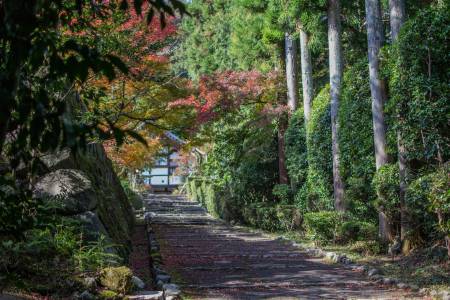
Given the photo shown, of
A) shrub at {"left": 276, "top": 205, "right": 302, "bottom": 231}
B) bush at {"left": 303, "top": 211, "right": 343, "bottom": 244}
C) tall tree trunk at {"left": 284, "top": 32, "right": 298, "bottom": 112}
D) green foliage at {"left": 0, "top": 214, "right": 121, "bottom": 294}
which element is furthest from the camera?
tall tree trunk at {"left": 284, "top": 32, "right": 298, "bottom": 112}

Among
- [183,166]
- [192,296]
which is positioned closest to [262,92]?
[192,296]

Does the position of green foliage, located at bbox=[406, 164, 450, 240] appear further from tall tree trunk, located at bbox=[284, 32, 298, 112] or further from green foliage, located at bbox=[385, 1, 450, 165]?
tall tree trunk, located at bbox=[284, 32, 298, 112]

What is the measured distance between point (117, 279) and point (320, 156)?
8832 millimetres

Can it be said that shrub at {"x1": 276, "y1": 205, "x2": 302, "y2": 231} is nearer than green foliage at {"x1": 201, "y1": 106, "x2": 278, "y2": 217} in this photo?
Yes

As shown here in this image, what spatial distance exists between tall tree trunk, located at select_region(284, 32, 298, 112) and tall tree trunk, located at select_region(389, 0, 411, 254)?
6.76 metres

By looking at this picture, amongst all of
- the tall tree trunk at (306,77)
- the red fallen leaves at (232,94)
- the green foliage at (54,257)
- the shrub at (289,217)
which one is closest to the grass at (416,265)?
the green foliage at (54,257)

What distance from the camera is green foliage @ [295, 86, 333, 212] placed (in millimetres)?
13844

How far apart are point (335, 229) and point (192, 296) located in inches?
225

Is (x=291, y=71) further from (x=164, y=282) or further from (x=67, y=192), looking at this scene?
(x=164, y=282)

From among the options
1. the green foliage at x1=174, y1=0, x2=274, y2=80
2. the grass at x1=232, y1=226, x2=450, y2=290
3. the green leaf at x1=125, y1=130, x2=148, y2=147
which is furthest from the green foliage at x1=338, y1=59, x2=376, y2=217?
the green leaf at x1=125, y1=130, x2=148, y2=147

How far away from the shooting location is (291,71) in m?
17.0

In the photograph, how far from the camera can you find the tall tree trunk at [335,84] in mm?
12641

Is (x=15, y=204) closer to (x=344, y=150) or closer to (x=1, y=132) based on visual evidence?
(x=1, y=132)

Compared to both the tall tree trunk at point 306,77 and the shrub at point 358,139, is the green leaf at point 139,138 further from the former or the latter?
the tall tree trunk at point 306,77
